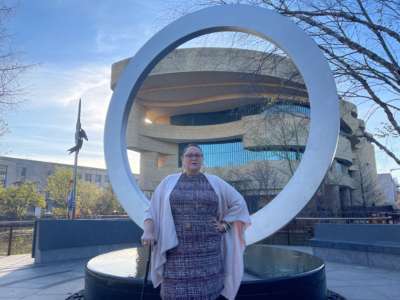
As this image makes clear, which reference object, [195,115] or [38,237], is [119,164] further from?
[195,115]

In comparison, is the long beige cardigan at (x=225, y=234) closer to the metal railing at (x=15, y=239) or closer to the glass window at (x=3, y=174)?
the metal railing at (x=15, y=239)

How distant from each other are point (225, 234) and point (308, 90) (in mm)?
3234

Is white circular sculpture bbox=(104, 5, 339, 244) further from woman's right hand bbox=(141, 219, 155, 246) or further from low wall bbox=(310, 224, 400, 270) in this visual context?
low wall bbox=(310, 224, 400, 270)

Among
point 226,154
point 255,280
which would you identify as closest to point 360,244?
point 255,280

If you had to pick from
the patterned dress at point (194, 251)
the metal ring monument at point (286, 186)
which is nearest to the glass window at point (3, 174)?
the metal ring monument at point (286, 186)

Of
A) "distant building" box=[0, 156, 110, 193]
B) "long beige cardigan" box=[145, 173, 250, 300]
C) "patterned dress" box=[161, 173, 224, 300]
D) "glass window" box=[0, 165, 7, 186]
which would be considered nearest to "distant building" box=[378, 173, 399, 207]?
"distant building" box=[0, 156, 110, 193]

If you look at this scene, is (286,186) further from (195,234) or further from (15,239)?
(15,239)

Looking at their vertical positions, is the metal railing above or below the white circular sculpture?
below

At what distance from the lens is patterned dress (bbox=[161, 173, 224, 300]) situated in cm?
204

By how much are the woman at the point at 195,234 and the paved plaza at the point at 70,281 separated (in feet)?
11.0

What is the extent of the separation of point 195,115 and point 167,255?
37964 millimetres

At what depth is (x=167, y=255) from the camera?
6.92 ft

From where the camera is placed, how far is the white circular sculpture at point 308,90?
4.42 m

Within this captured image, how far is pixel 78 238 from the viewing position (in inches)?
339
